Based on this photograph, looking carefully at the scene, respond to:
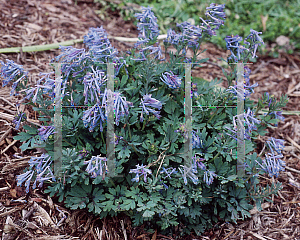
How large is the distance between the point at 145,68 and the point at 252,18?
139 inches

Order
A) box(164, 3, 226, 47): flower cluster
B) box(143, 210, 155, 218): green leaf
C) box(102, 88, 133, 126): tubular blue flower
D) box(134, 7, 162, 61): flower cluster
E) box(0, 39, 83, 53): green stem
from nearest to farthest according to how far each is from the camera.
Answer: box(102, 88, 133, 126): tubular blue flower < box(143, 210, 155, 218): green leaf < box(164, 3, 226, 47): flower cluster < box(134, 7, 162, 61): flower cluster < box(0, 39, 83, 53): green stem

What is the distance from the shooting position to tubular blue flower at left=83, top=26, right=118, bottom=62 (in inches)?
94.5

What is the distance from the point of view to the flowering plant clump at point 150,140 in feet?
7.67

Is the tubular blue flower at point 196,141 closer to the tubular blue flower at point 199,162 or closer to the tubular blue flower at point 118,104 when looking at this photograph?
the tubular blue flower at point 199,162

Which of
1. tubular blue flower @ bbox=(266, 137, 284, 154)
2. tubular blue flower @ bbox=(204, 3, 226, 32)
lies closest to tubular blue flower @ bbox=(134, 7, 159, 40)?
tubular blue flower @ bbox=(204, 3, 226, 32)

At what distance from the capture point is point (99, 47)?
8.02ft

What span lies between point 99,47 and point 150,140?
866 millimetres

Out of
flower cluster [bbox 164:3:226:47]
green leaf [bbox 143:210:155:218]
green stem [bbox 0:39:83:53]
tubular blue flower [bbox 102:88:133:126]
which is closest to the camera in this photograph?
tubular blue flower [bbox 102:88:133:126]

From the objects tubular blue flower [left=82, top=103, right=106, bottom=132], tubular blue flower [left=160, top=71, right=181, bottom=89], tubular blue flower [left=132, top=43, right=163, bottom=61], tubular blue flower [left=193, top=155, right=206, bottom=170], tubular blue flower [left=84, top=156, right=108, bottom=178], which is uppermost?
tubular blue flower [left=132, top=43, right=163, bottom=61]

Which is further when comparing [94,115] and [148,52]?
[148,52]

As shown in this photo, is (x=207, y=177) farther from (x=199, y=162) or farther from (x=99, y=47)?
(x=99, y=47)

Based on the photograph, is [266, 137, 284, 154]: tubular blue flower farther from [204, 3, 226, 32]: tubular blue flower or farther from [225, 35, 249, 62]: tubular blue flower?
[204, 3, 226, 32]: tubular blue flower

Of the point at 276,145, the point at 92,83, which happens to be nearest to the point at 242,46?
the point at 276,145

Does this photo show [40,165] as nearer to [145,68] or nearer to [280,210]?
[145,68]
